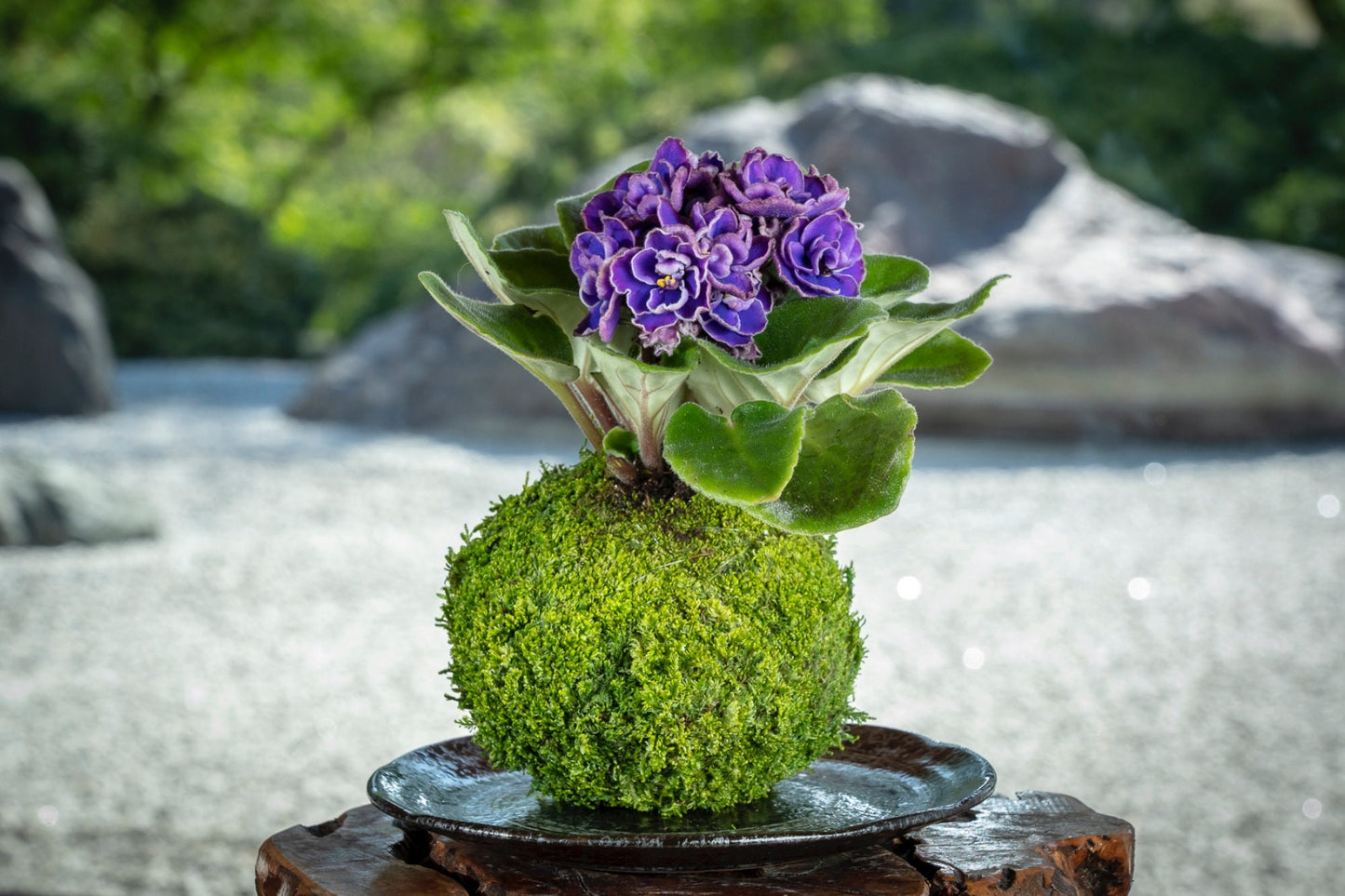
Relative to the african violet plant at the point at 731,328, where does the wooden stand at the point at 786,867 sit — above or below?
below

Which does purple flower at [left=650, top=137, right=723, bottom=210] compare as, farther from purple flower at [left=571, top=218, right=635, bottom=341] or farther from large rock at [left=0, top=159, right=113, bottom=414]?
large rock at [left=0, top=159, right=113, bottom=414]

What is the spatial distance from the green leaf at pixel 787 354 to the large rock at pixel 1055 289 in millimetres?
5554

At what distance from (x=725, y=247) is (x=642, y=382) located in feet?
0.47

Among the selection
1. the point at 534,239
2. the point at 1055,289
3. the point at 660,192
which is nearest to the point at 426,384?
the point at 1055,289

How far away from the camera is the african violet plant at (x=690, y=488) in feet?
3.59

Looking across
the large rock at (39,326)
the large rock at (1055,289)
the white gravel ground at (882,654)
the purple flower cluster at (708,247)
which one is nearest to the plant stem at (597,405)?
the purple flower cluster at (708,247)

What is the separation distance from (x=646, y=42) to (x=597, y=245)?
15.0m

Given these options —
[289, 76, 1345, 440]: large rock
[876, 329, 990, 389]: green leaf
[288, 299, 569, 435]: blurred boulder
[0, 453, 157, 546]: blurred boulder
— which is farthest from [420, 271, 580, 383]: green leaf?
[288, 299, 569, 435]: blurred boulder

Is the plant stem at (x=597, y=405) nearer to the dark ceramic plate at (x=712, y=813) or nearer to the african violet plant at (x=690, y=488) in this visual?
the african violet plant at (x=690, y=488)

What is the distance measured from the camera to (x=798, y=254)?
1142 millimetres

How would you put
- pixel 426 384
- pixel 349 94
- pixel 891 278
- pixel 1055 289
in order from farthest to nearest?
pixel 349 94 < pixel 426 384 < pixel 1055 289 < pixel 891 278

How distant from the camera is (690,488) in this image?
48.5 inches

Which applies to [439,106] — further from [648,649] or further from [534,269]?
[648,649]

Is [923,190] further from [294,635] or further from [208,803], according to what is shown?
[208,803]
